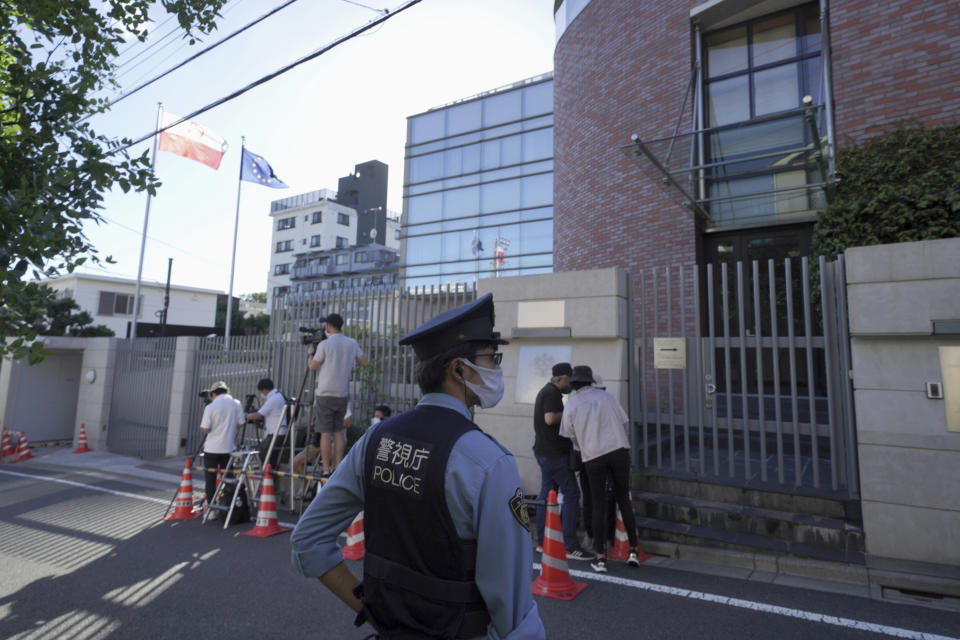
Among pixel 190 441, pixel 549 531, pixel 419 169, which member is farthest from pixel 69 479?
pixel 419 169

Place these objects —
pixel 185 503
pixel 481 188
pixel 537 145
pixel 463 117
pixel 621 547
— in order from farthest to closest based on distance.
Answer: pixel 463 117
pixel 481 188
pixel 537 145
pixel 185 503
pixel 621 547

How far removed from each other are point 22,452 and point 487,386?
17.2 meters

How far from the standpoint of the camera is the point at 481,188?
93.7ft

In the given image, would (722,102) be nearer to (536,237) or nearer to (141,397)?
(141,397)

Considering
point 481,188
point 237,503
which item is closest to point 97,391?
point 237,503

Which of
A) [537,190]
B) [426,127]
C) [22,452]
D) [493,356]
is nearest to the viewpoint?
[493,356]

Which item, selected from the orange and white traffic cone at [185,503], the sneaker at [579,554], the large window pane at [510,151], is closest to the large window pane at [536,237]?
the large window pane at [510,151]

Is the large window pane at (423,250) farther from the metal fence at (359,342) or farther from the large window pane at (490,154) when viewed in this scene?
the metal fence at (359,342)

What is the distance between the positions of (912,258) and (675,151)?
433cm

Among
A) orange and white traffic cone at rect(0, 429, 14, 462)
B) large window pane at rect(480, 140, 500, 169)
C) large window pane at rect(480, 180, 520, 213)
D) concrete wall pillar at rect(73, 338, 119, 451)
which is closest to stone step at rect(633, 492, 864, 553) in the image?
concrete wall pillar at rect(73, 338, 119, 451)

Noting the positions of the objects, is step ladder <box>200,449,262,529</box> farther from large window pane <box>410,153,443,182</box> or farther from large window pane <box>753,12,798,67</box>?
large window pane <box>410,153,443,182</box>

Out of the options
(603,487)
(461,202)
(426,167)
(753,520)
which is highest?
(426,167)

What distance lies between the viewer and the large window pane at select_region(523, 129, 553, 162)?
26.3m

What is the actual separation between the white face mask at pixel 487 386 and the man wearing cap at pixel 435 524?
6cm
